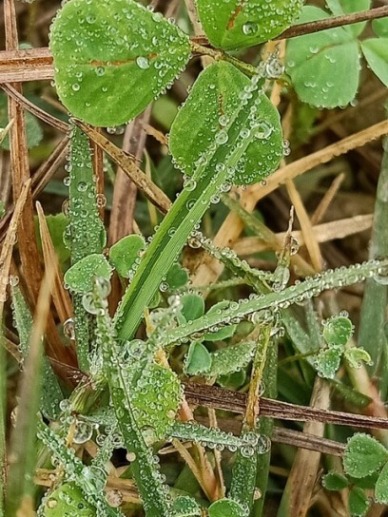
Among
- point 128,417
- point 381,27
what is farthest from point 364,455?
point 381,27

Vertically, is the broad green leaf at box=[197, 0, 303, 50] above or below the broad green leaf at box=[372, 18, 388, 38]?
below

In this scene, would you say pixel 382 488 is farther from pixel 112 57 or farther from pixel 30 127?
pixel 30 127

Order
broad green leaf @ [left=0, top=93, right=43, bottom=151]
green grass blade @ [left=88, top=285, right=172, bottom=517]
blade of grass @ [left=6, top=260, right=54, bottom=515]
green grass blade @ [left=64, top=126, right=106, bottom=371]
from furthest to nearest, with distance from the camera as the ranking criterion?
1. broad green leaf @ [left=0, top=93, right=43, bottom=151]
2. green grass blade @ [left=64, top=126, right=106, bottom=371]
3. blade of grass @ [left=6, top=260, right=54, bottom=515]
4. green grass blade @ [left=88, top=285, right=172, bottom=517]

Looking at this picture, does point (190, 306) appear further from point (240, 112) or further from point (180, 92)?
point (180, 92)

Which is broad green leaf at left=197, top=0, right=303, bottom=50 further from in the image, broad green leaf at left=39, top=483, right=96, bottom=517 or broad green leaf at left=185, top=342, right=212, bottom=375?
broad green leaf at left=39, top=483, right=96, bottom=517

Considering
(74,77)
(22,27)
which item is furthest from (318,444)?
(22,27)

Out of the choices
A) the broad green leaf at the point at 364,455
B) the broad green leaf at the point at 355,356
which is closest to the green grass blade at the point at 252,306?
the broad green leaf at the point at 355,356

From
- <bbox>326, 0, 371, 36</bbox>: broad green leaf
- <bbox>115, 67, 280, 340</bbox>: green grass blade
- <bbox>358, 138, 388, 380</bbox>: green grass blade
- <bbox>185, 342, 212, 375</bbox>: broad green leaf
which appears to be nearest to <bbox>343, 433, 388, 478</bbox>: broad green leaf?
<bbox>358, 138, 388, 380</bbox>: green grass blade
